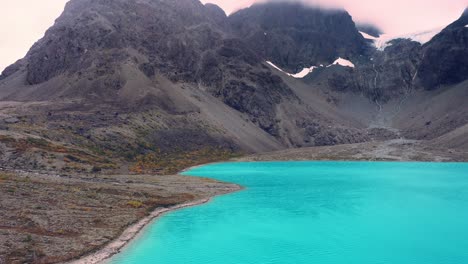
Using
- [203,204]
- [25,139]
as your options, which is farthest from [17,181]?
[25,139]

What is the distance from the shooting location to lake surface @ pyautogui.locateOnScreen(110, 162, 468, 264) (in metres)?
47.5

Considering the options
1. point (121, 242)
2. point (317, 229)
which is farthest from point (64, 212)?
point (317, 229)

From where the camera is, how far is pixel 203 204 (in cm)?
8238

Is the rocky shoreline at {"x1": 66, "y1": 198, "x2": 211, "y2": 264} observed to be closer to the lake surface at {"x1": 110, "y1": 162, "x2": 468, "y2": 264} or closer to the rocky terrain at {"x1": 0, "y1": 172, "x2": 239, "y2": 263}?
the rocky terrain at {"x1": 0, "y1": 172, "x2": 239, "y2": 263}

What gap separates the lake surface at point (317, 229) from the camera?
47500mm

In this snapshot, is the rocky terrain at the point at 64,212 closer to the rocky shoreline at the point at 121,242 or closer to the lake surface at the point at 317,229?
the rocky shoreline at the point at 121,242

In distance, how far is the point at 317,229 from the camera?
199 ft

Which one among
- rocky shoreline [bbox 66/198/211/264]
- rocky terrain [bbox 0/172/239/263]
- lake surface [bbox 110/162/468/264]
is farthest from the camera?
lake surface [bbox 110/162/468/264]

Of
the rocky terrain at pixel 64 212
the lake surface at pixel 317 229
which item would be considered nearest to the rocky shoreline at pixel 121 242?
the rocky terrain at pixel 64 212

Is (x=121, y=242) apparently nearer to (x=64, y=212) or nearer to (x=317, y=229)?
(x=64, y=212)

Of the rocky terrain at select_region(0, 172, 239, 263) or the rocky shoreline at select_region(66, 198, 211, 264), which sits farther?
the rocky terrain at select_region(0, 172, 239, 263)

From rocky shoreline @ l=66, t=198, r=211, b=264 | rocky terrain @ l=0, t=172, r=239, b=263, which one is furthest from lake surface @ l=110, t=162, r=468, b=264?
rocky terrain @ l=0, t=172, r=239, b=263

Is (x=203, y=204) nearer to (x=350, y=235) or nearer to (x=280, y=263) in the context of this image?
(x=350, y=235)

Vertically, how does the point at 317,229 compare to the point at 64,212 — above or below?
below
